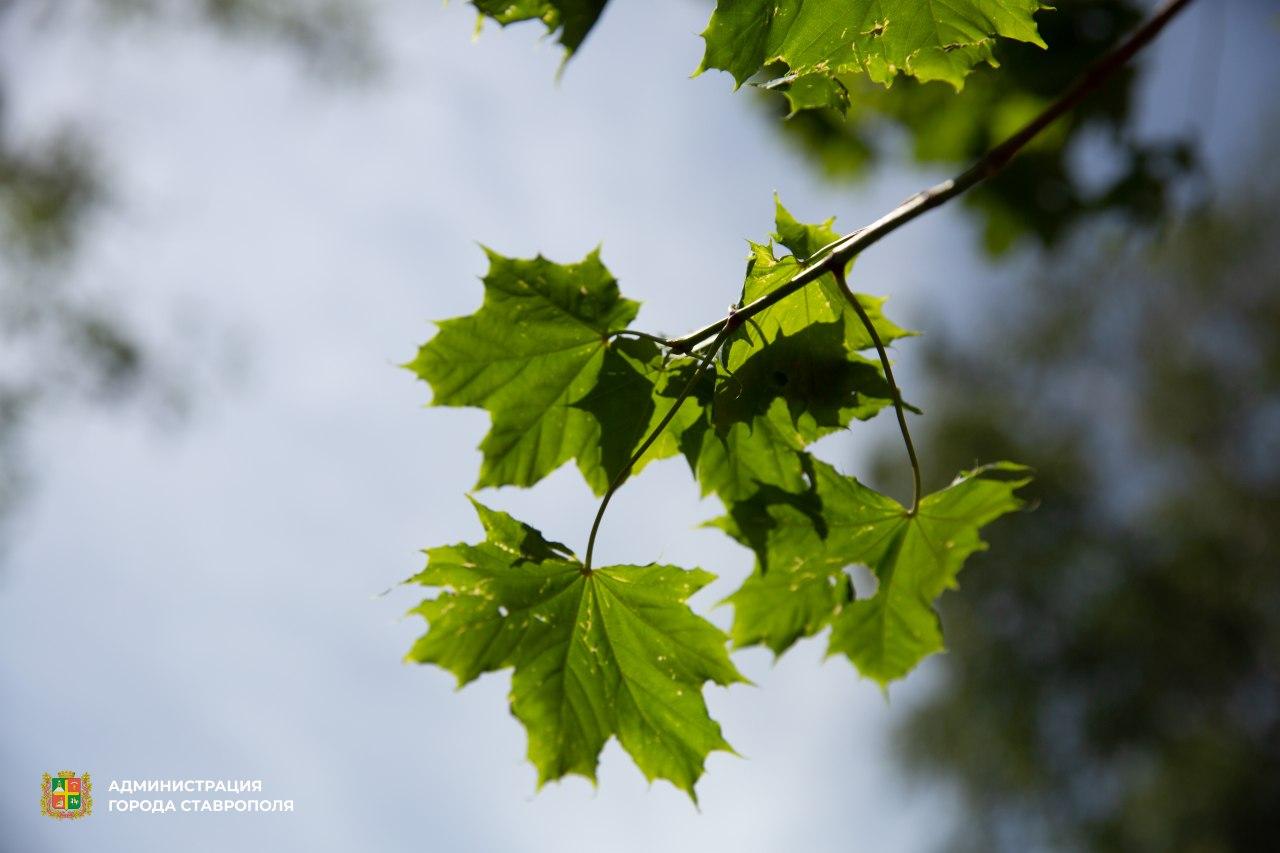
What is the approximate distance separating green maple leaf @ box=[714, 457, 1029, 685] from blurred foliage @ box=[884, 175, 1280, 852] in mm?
11025

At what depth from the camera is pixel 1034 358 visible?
1340 centimetres

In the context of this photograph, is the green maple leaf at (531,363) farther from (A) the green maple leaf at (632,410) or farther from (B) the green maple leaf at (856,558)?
(B) the green maple leaf at (856,558)

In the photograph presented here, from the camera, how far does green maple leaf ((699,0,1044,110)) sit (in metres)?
1.08

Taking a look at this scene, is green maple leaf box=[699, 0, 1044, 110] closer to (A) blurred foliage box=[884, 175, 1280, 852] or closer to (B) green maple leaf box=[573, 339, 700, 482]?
(B) green maple leaf box=[573, 339, 700, 482]

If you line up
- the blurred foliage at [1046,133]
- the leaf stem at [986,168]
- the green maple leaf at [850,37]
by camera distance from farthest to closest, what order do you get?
the blurred foliage at [1046,133], the green maple leaf at [850,37], the leaf stem at [986,168]

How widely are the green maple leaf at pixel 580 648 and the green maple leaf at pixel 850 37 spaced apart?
0.68 meters

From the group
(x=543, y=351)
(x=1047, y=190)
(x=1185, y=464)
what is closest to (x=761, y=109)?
(x=1047, y=190)

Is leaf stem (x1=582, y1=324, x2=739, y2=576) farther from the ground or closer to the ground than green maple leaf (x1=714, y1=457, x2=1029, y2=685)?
farther from the ground

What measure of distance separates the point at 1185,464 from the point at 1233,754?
3811mm

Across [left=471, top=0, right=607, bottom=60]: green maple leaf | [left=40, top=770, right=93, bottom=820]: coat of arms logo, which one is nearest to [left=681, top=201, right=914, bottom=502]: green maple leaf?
[left=471, top=0, right=607, bottom=60]: green maple leaf

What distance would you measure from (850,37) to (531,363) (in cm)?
63

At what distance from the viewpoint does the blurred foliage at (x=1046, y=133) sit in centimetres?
272

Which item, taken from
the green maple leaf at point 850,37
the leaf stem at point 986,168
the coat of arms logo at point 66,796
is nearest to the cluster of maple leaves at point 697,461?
the green maple leaf at point 850,37

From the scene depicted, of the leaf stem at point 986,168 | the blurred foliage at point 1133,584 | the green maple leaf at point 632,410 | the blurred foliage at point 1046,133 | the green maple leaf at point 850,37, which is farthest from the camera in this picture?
the blurred foliage at point 1133,584
